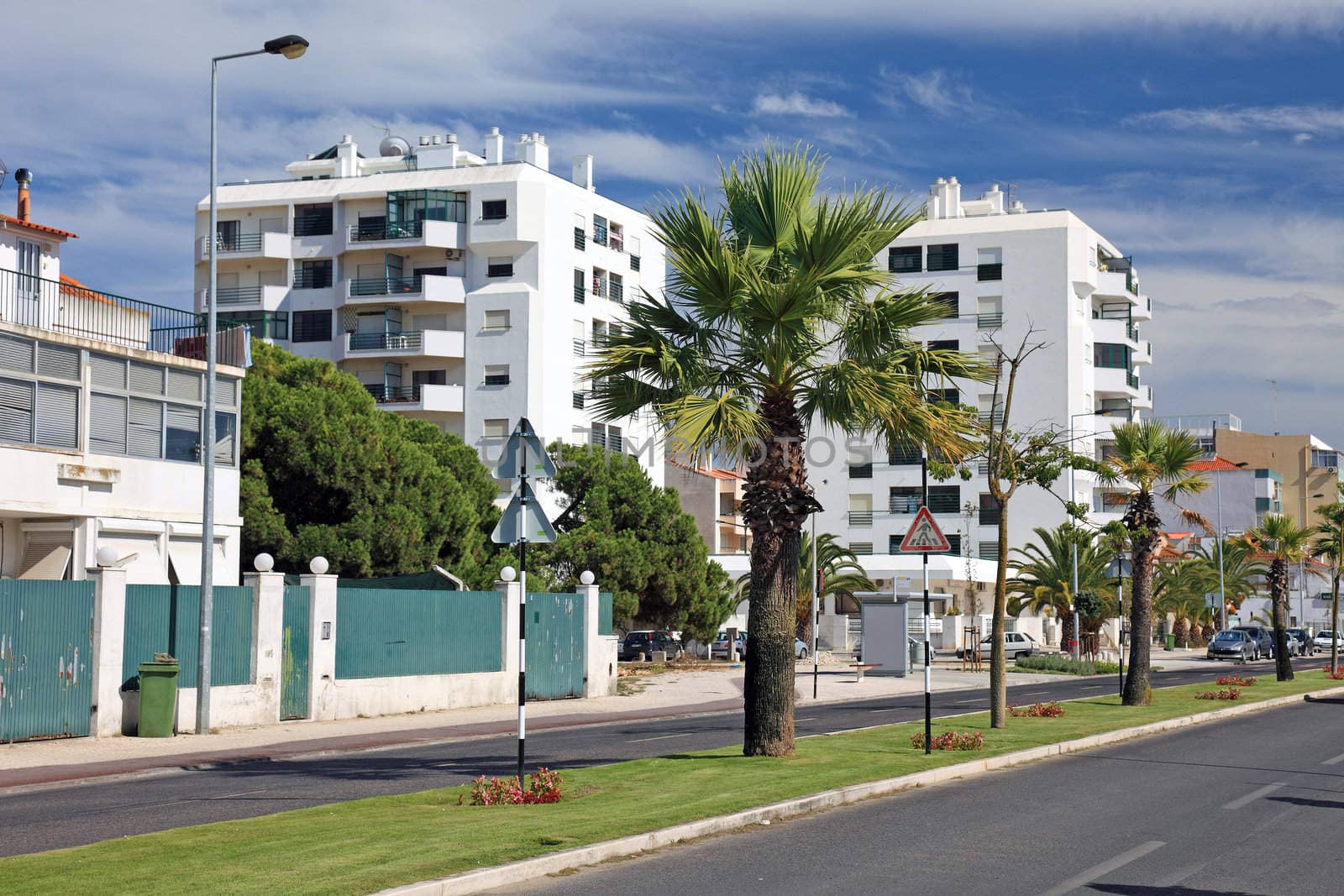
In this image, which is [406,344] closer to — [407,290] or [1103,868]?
[407,290]

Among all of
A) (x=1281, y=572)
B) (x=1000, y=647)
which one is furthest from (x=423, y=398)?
(x=1000, y=647)

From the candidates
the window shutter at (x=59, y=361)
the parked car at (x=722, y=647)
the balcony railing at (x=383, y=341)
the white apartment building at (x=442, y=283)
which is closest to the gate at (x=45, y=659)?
the window shutter at (x=59, y=361)

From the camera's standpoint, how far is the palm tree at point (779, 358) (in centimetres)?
1678

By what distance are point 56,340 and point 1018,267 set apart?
66.3 m

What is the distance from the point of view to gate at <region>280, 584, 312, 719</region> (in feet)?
88.1

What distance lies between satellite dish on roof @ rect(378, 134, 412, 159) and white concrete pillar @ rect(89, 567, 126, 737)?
5532 centimetres

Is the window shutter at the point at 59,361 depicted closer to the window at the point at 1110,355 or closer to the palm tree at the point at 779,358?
the palm tree at the point at 779,358

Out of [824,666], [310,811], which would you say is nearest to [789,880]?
[310,811]

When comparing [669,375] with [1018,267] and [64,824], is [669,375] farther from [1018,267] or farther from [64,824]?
[1018,267]

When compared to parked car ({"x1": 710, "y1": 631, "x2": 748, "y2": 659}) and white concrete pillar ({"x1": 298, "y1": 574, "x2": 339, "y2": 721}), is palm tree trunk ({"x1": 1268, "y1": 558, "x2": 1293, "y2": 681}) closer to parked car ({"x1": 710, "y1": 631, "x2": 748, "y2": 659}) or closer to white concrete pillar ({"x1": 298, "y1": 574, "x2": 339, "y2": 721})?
parked car ({"x1": 710, "y1": 631, "x2": 748, "y2": 659})

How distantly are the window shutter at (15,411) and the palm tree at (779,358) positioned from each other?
587 inches

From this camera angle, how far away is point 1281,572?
43281 millimetres

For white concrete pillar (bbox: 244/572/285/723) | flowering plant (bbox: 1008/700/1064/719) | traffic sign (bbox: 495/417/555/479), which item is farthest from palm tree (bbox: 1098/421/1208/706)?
traffic sign (bbox: 495/417/555/479)

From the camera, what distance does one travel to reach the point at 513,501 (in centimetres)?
1402
